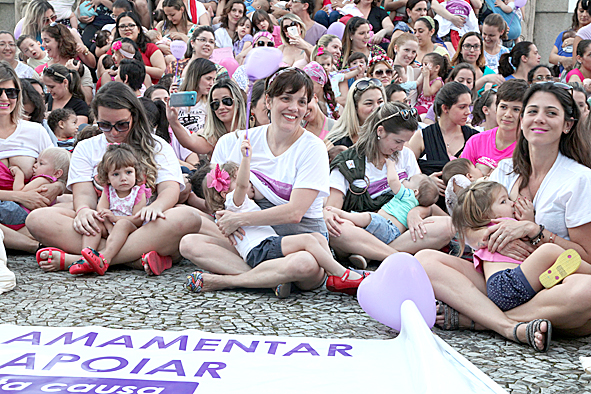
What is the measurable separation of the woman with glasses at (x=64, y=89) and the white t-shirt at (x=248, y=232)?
332 centimetres

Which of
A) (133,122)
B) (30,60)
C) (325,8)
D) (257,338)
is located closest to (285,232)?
(257,338)

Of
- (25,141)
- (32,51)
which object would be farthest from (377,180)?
(32,51)

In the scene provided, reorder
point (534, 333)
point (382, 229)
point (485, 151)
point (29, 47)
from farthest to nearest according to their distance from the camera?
point (29, 47) < point (485, 151) < point (382, 229) < point (534, 333)

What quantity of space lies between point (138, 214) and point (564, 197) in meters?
2.51

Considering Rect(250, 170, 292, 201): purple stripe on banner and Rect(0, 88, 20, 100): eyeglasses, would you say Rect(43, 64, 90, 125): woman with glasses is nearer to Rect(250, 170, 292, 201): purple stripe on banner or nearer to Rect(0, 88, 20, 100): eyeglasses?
Rect(0, 88, 20, 100): eyeglasses

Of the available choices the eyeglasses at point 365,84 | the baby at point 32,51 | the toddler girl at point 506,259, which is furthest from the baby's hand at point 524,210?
the baby at point 32,51

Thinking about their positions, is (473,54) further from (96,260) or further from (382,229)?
(96,260)

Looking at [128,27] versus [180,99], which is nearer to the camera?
[180,99]

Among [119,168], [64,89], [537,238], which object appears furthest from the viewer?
[64,89]

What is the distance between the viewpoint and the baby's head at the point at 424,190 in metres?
4.41

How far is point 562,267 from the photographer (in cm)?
273

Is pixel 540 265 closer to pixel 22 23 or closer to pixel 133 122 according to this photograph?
pixel 133 122

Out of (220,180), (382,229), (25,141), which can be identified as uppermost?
(25,141)

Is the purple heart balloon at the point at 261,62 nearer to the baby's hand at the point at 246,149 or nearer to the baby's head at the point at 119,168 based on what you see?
the baby's hand at the point at 246,149
